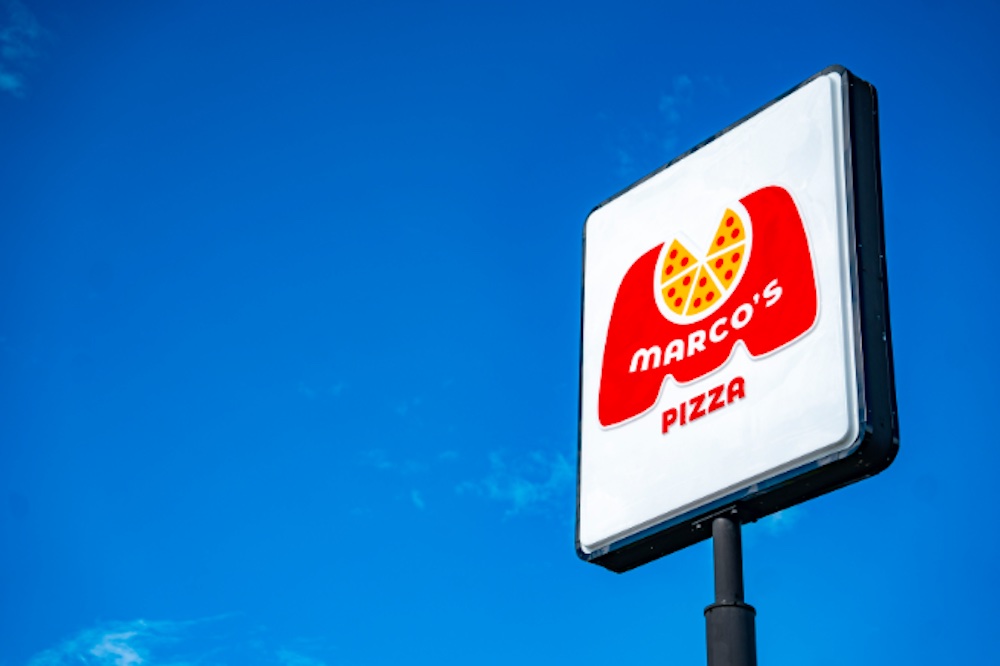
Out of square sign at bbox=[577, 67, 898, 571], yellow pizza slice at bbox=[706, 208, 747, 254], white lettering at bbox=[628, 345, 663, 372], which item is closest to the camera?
square sign at bbox=[577, 67, 898, 571]

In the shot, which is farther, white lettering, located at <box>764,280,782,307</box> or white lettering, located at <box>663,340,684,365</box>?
white lettering, located at <box>663,340,684,365</box>

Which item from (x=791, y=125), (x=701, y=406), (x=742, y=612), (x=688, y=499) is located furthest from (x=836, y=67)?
(x=742, y=612)

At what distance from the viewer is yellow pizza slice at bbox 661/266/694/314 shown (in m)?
6.11

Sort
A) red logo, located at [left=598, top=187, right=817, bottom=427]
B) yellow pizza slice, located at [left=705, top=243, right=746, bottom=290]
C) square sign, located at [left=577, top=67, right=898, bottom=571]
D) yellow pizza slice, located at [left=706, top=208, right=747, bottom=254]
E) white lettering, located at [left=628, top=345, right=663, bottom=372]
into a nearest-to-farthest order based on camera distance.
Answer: square sign, located at [left=577, top=67, right=898, bottom=571] < red logo, located at [left=598, top=187, right=817, bottom=427] < yellow pizza slice, located at [left=705, top=243, right=746, bottom=290] < yellow pizza slice, located at [left=706, top=208, right=747, bottom=254] < white lettering, located at [left=628, top=345, right=663, bottom=372]

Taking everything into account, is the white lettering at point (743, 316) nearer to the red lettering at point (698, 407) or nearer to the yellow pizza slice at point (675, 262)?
the red lettering at point (698, 407)

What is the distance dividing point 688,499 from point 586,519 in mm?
706

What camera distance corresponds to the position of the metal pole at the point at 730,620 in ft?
16.1

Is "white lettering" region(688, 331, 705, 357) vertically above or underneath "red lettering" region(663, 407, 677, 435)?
above

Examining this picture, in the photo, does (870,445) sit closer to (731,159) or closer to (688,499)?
(688,499)

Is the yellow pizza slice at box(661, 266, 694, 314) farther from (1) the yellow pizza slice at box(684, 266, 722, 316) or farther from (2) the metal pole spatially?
(2) the metal pole

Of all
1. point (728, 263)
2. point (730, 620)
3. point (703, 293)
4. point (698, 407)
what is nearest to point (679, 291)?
point (703, 293)

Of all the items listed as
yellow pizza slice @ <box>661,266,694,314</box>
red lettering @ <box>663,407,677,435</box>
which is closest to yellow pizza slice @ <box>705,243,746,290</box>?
yellow pizza slice @ <box>661,266,694,314</box>

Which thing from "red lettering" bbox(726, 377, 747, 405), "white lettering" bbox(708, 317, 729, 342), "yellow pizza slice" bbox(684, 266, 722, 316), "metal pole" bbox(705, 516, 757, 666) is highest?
"yellow pizza slice" bbox(684, 266, 722, 316)

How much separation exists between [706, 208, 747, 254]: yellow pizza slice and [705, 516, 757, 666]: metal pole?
1510mm
